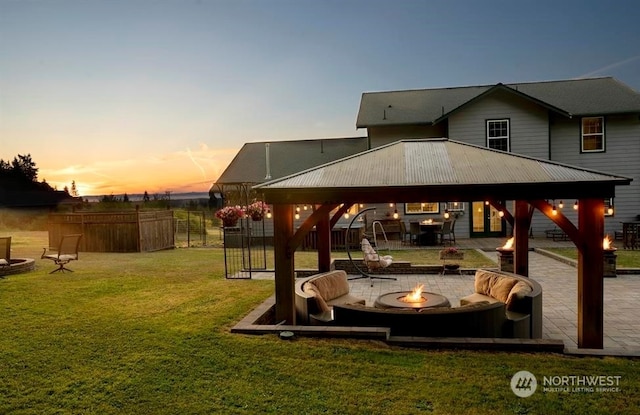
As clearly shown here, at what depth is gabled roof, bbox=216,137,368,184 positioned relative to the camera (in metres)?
22.5

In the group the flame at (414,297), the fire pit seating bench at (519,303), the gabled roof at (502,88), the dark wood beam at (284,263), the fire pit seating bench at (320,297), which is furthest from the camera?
the gabled roof at (502,88)

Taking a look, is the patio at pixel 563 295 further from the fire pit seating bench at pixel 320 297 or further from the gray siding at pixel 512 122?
the gray siding at pixel 512 122

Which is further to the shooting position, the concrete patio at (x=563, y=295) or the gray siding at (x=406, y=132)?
the gray siding at (x=406, y=132)

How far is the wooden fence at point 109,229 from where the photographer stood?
1777 cm

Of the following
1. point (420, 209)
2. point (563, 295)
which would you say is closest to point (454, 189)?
point (563, 295)

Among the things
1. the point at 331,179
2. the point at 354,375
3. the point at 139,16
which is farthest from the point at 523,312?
the point at 139,16

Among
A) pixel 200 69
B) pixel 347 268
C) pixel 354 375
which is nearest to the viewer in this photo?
pixel 354 375

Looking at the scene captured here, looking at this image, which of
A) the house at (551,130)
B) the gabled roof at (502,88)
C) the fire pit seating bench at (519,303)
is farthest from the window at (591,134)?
the fire pit seating bench at (519,303)

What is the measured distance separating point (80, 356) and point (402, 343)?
433cm

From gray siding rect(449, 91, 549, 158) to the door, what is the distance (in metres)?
3.26

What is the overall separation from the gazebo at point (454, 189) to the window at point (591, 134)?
16.0m

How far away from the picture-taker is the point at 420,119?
20312 mm

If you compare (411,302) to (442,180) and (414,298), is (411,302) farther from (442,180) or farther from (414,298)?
(442,180)

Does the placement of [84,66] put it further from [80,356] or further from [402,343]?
[402,343]
